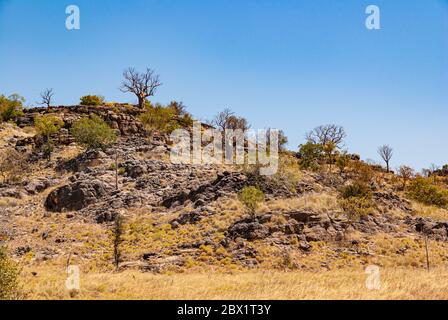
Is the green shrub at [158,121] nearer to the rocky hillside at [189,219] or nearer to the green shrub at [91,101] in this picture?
the rocky hillside at [189,219]

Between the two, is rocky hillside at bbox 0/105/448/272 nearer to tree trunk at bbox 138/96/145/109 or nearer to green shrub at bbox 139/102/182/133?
green shrub at bbox 139/102/182/133

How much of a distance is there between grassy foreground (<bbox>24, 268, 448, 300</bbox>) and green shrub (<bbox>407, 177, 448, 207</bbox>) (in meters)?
23.1

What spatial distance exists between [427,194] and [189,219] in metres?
31.1

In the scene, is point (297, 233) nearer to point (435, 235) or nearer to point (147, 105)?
point (435, 235)

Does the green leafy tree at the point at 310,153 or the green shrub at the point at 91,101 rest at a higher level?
the green shrub at the point at 91,101

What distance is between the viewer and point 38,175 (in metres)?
51.6

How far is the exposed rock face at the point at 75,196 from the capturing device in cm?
4347

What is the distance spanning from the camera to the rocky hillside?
1300 inches

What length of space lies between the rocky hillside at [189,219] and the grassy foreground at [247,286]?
12.0 ft

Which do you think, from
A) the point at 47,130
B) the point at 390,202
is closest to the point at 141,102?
the point at 47,130

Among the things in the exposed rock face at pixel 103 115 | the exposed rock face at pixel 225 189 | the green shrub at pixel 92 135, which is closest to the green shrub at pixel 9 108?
the exposed rock face at pixel 103 115

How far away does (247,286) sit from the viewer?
22.7m
